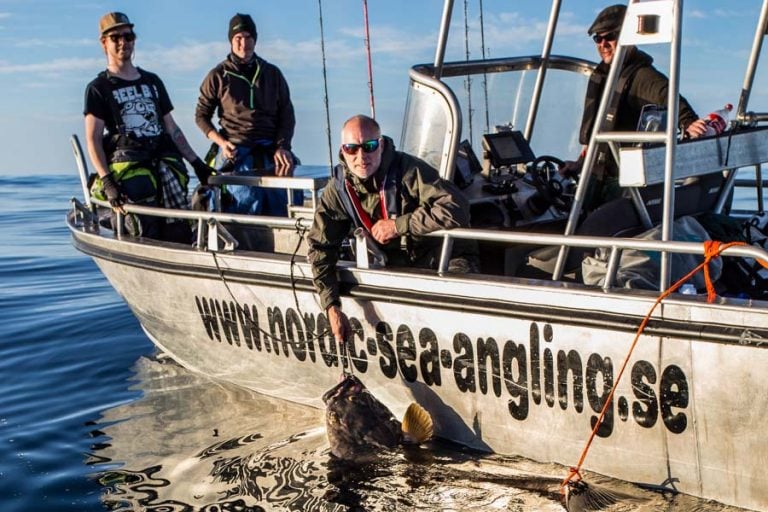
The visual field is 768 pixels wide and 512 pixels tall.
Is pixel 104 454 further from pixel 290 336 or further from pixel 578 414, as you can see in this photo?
pixel 578 414

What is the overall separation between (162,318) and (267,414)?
1.17 meters

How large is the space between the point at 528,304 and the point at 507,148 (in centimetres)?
192

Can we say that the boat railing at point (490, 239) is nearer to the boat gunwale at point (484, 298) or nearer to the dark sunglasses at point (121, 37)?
the boat gunwale at point (484, 298)

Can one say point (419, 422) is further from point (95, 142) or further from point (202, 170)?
point (95, 142)

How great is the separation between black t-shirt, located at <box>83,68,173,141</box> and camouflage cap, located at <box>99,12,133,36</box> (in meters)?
0.31

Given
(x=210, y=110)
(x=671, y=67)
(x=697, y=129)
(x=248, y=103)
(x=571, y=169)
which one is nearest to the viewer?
(x=671, y=67)

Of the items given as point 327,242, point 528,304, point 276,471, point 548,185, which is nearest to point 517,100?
point 548,185

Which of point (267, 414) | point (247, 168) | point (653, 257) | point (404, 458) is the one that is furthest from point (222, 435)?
point (653, 257)

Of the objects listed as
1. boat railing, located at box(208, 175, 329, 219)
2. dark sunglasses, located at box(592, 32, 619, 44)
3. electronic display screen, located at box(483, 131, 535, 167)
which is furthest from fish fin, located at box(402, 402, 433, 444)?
dark sunglasses, located at box(592, 32, 619, 44)

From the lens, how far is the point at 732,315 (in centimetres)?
445

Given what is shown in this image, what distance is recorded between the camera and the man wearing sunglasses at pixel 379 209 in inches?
216

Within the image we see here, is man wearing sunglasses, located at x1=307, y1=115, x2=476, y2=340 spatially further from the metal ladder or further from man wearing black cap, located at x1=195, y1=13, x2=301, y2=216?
man wearing black cap, located at x1=195, y1=13, x2=301, y2=216

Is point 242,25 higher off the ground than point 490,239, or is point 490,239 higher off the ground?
point 242,25

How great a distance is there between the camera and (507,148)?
6750 millimetres
